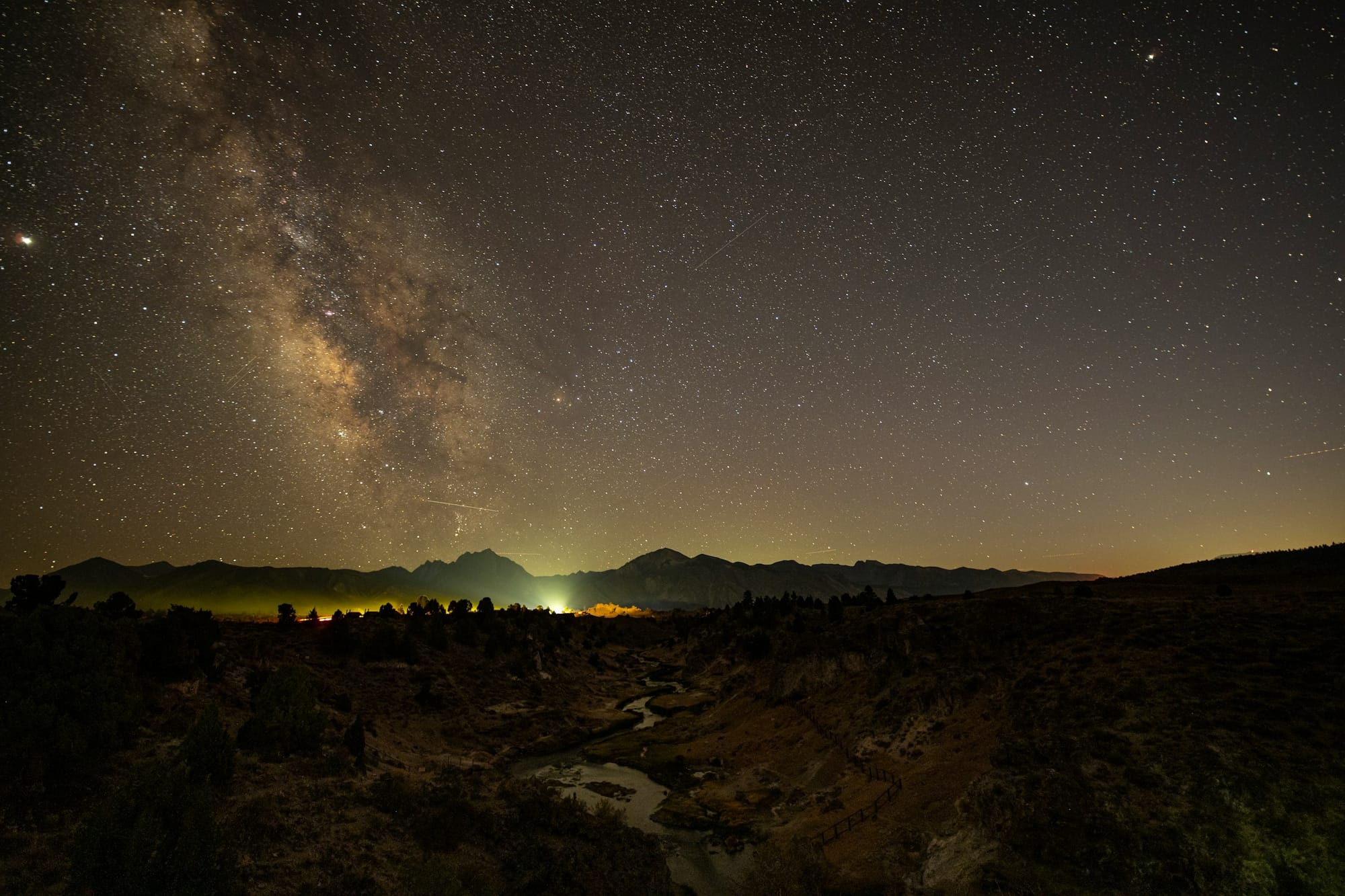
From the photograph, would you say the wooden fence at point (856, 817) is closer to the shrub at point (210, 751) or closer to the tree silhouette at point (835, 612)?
the shrub at point (210, 751)

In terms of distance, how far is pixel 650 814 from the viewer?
3778cm

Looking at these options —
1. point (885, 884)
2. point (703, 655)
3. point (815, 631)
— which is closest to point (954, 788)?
point (885, 884)

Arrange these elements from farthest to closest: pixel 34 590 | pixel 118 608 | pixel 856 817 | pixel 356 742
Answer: pixel 118 608, pixel 34 590, pixel 356 742, pixel 856 817

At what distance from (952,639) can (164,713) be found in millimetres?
53780

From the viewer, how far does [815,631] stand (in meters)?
61.4

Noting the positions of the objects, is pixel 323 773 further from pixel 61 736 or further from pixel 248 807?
pixel 61 736

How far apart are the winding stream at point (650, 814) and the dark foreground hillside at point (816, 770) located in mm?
1564

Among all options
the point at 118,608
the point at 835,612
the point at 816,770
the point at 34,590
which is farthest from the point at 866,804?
the point at 118,608

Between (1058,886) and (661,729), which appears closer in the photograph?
(1058,886)

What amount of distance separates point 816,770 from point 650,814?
41.3 feet

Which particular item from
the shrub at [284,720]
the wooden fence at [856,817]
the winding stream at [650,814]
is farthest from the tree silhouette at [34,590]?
the wooden fence at [856,817]

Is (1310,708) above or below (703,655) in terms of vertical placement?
above

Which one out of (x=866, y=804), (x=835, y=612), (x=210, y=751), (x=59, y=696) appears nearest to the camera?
(x=59, y=696)

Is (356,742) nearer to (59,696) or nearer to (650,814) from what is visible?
(59,696)
